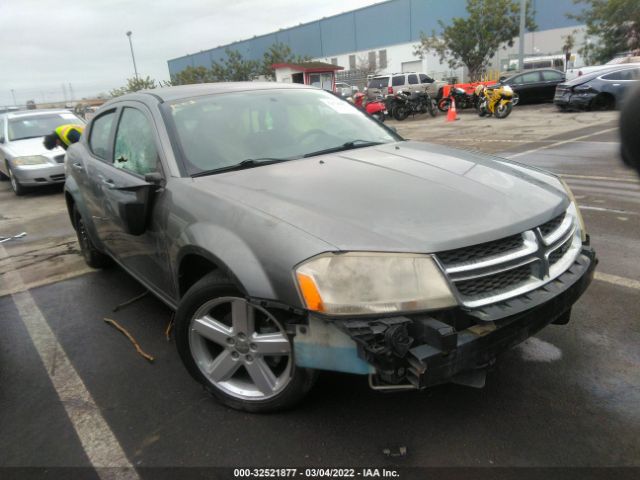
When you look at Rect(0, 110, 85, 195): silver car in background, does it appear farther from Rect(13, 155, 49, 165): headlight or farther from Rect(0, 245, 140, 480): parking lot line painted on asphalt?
Rect(0, 245, 140, 480): parking lot line painted on asphalt

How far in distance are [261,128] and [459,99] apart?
2036cm

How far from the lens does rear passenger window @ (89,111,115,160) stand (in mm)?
3957

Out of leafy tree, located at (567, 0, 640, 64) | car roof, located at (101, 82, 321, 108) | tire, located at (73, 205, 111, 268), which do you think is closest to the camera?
car roof, located at (101, 82, 321, 108)

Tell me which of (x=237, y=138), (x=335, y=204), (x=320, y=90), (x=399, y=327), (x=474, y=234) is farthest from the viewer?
(x=320, y=90)

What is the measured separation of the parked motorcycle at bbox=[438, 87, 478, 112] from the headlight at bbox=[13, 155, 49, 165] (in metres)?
16.7

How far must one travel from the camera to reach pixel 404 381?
77.9 inches

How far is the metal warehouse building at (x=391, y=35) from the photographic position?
48875 millimetres

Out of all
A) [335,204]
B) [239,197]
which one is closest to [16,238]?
[239,197]

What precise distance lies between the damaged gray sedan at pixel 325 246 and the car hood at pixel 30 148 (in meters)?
7.38

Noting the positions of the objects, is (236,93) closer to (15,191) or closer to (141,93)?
(141,93)

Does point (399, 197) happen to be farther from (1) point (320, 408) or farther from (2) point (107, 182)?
(2) point (107, 182)

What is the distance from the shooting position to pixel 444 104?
22.3 metres

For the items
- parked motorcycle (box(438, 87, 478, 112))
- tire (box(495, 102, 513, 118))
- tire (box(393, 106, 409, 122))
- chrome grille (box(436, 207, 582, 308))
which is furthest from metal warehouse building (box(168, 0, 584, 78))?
chrome grille (box(436, 207, 582, 308))

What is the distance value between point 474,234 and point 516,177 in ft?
2.87
